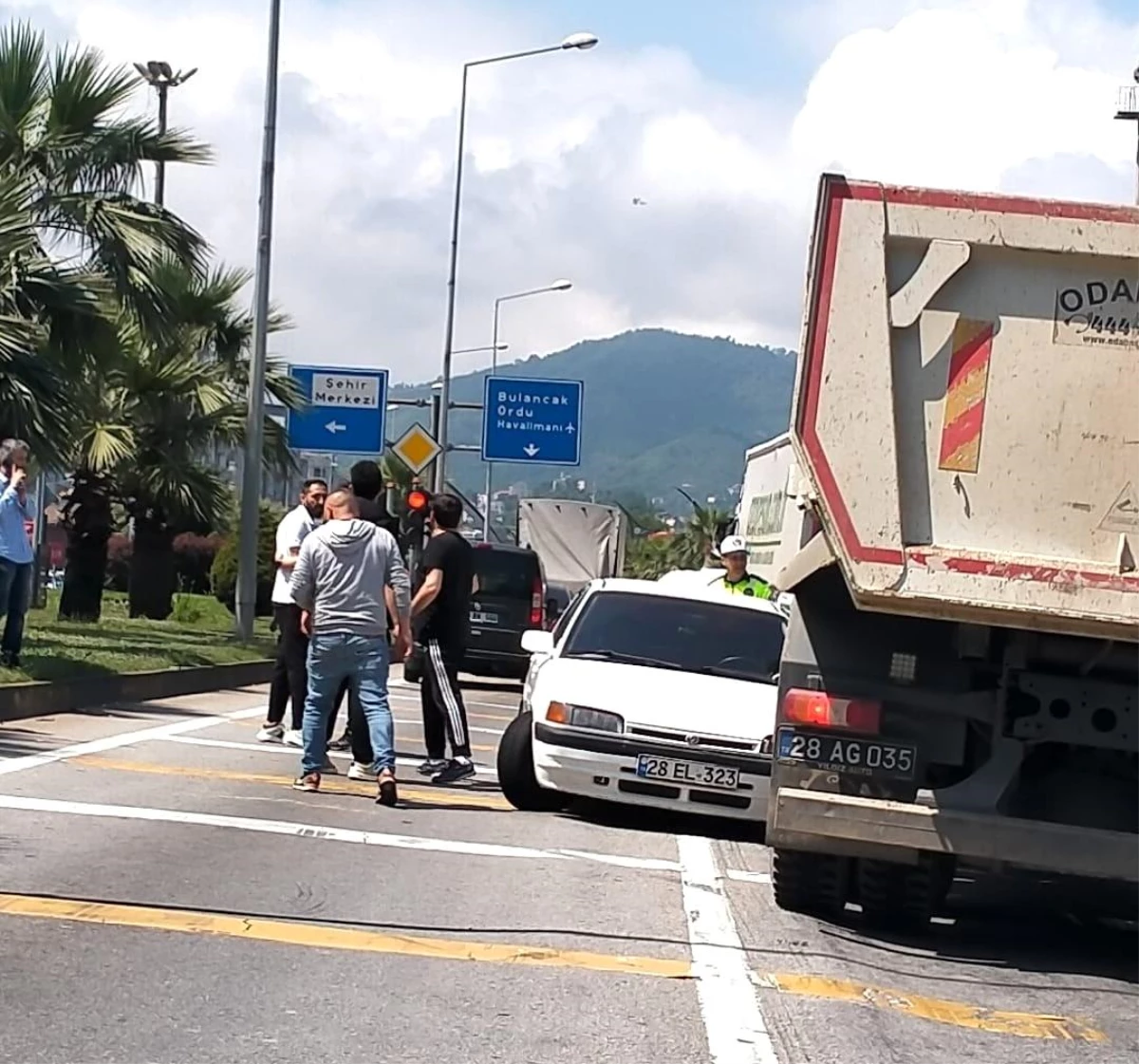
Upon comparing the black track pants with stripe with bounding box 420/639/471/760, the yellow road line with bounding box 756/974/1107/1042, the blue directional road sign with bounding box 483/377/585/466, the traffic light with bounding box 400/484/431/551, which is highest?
the blue directional road sign with bounding box 483/377/585/466

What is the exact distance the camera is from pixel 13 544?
16141mm

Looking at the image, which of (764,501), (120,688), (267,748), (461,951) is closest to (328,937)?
(461,951)

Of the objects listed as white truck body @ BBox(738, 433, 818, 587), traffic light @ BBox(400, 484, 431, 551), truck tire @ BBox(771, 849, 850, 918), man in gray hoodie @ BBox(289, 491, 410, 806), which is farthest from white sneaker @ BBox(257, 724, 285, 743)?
white truck body @ BBox(738, 433, 818, 587)

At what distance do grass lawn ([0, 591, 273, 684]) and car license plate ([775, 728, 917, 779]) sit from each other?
8594 millimetres

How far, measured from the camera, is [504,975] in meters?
7.18

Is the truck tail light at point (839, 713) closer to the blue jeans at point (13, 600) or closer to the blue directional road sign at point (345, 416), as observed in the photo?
the blue jeans at point (13, 600)

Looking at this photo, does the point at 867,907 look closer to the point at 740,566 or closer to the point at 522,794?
the point at 522,794

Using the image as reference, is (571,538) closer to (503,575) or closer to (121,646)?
(503,575)

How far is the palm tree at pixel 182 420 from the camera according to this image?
28.7 metres

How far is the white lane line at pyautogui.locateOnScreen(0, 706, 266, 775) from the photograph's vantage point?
12.3 metres

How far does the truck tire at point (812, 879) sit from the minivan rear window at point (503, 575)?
16.2m

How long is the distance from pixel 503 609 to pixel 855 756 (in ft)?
55.5

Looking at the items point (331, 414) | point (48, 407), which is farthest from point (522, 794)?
point (331, 414)

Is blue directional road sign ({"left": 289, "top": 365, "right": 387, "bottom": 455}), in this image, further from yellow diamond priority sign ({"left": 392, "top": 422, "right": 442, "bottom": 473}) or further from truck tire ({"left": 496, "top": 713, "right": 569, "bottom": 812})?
truck tire ({"left": 496, "top": 713, "right": 569, "bottom": 812})
